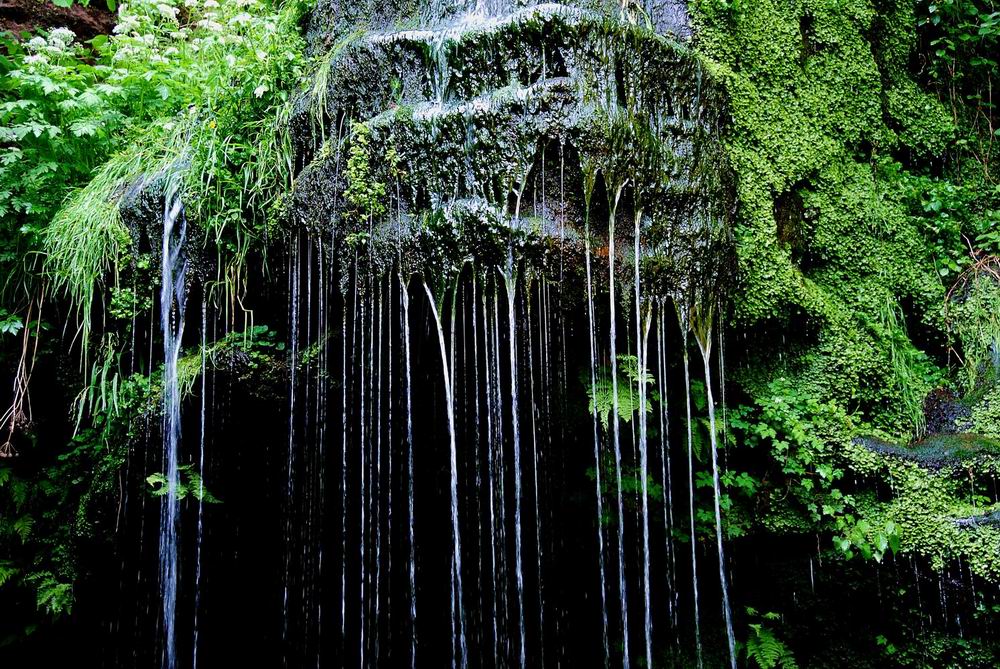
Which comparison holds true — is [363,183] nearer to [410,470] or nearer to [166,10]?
[410,470]

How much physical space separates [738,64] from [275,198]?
3.78m

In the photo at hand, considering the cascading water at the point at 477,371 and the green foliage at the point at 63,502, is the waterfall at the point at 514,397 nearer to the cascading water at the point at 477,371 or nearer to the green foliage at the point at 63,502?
the cascading water at the point at 477,371

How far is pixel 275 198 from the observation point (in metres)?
4.89

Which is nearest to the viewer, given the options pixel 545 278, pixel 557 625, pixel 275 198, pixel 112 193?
pixel 545 278

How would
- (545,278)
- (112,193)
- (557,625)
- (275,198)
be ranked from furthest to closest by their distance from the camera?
(557,625) < (112,193) < (275,198) < (545,278)

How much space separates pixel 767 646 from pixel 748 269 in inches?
110

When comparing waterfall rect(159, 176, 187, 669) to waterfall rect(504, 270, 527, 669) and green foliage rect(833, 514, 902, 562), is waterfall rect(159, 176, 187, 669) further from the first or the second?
green foliage rect(833, 514, 902, 562)

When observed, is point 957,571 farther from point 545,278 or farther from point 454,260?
point 454,260

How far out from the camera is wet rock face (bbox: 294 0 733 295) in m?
4.11

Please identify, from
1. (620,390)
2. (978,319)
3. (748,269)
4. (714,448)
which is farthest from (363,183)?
(978,319)

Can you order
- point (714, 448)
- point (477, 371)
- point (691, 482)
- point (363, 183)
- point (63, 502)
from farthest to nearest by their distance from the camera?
point (63, 502)
point (691, 482)
point (714, 448)
point (477, 371)
point (363, 183)

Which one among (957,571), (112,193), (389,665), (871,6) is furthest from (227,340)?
(871,6)

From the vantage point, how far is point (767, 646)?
489 cm

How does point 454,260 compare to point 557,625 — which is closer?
point 454,260
